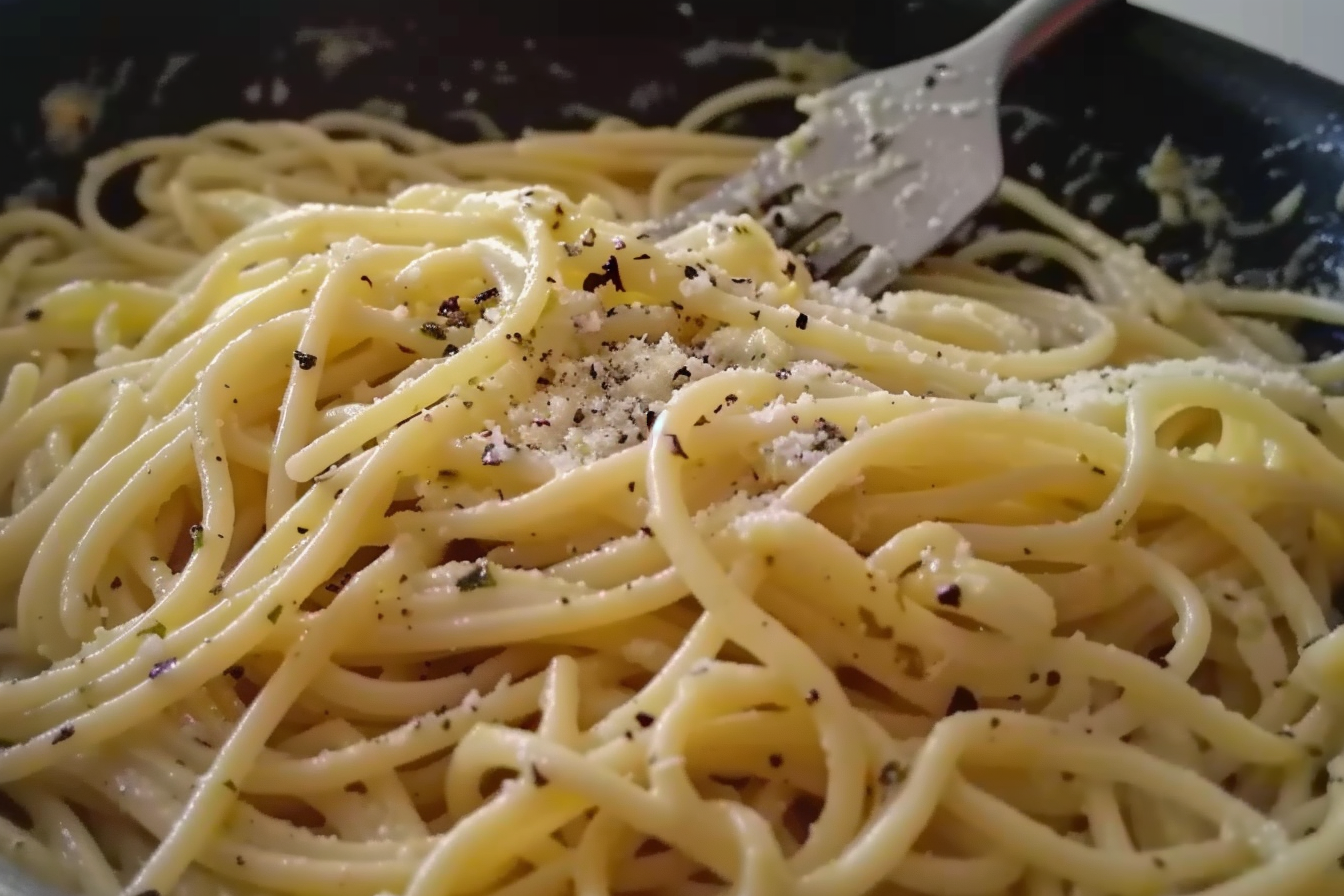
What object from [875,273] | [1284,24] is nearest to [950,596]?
[875,273]

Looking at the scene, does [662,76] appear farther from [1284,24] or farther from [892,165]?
[1284,24]

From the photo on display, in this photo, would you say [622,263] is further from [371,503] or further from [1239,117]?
[1239,117]

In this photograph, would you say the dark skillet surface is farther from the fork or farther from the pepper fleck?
the pepper fleck

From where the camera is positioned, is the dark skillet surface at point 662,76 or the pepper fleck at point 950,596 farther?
the dark skillet surface at point 662,76

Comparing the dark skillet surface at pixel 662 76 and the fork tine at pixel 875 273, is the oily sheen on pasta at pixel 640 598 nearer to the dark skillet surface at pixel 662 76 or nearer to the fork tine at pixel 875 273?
the fork tine at pixel 875 273

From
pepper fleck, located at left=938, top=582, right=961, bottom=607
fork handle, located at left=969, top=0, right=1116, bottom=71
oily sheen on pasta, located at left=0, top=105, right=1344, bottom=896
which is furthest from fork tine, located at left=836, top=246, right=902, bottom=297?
pepper fleck, located at left=938, top=582, right=961, bottom=607

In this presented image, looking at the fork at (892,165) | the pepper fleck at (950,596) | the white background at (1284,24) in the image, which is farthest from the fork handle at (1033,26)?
the pepper fleck at (950,596)
